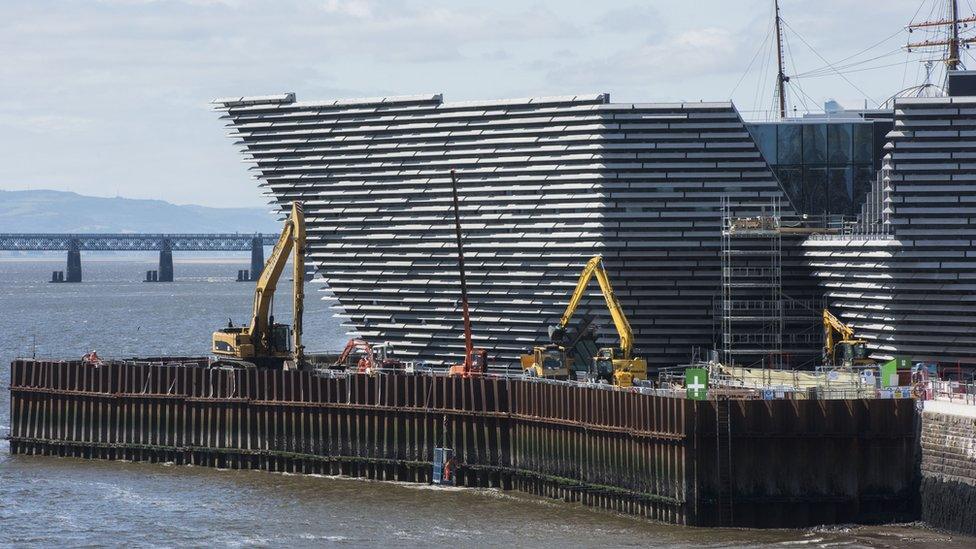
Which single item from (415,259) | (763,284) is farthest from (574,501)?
(415,259)

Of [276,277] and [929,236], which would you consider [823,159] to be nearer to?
[929,236]

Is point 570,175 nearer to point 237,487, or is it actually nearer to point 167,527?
point 237,487

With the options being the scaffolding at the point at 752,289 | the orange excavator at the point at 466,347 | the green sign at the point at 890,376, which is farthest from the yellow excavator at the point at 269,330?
the green sign at the point at 890,376

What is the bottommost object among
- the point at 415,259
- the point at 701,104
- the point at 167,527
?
the point at 167,527

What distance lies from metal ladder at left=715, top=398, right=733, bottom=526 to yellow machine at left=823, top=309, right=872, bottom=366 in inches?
835

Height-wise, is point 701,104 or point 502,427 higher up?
point 701,104

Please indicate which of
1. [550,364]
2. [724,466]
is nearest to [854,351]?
[550,364]

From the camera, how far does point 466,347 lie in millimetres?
91812

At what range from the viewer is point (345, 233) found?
334 feet

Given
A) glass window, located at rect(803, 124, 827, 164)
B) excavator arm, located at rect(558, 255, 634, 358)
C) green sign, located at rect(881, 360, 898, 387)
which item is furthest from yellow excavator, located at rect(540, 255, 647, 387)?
glass window, located at rect(803, 124, 827, 164)

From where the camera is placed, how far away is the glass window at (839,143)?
9431cm

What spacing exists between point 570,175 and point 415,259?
12.1 m

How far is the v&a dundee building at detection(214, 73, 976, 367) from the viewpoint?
82625mm

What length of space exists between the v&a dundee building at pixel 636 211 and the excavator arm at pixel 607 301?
17.0 feet
